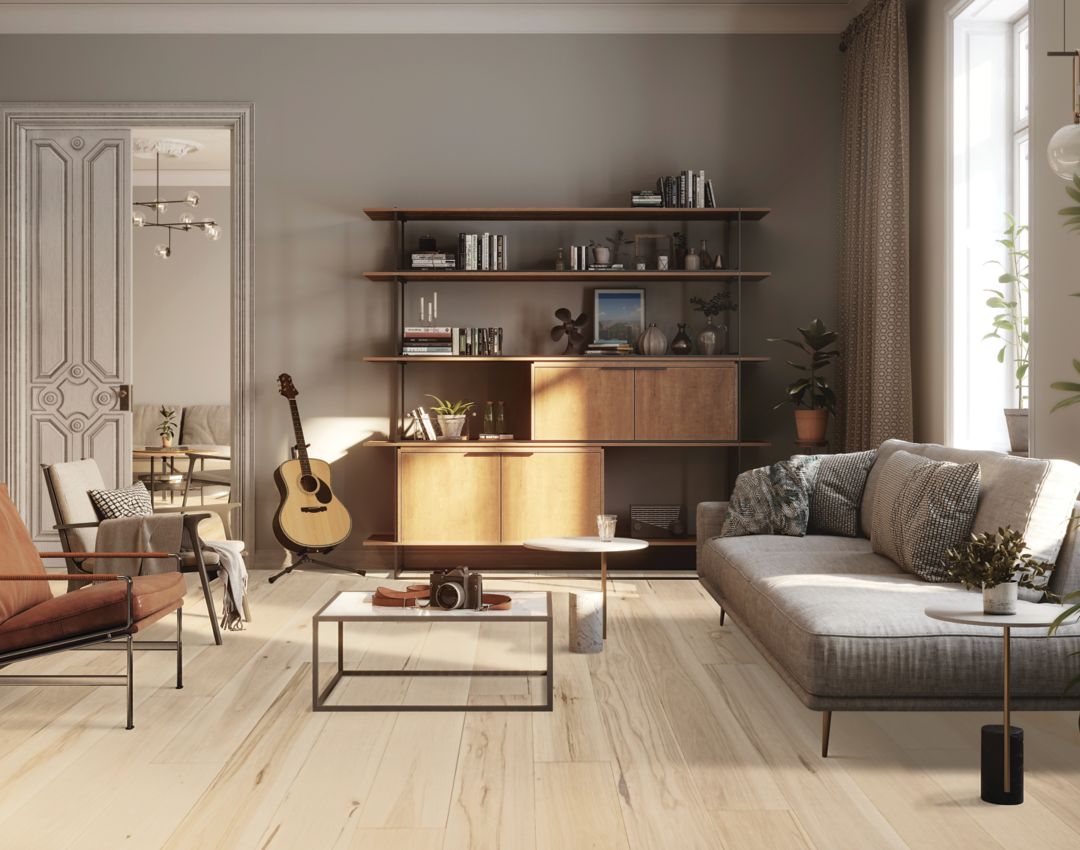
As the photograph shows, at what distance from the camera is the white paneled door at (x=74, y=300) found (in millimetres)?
6332

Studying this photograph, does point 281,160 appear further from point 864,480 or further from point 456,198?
point 864,480

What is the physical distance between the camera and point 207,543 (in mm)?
4520

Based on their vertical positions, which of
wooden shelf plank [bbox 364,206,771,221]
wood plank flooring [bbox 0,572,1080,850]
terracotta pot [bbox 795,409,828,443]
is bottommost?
wood plank flooring [bbox 0,572,1080,850]

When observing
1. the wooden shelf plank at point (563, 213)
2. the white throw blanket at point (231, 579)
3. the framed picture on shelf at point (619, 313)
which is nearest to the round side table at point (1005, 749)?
the white throw blanket at point (231, 579)

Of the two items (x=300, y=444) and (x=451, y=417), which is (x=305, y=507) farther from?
(x=451, y=417)

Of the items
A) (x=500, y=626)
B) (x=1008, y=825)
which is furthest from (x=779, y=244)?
(x=1008, y=825)

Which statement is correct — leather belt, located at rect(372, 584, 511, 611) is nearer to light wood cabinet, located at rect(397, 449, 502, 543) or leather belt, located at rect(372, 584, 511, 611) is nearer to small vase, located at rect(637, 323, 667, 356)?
light wood cabinet, located at rect(397, 449, 502, 543)

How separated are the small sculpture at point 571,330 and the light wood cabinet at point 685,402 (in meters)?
0.43

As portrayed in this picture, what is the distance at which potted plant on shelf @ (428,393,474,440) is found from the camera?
19.7 ft

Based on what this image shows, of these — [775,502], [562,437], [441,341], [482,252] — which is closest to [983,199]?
[775,502]

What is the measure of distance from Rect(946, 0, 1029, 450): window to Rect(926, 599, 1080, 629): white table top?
2.29 metres

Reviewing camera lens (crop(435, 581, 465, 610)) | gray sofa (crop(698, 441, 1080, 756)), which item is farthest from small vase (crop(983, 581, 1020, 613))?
camera lens (crop(435, 581, 465, 610))

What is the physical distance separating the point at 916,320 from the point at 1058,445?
1.75m

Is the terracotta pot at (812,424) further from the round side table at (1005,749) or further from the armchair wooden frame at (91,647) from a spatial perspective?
the armchair wooden frame at (91,647)
